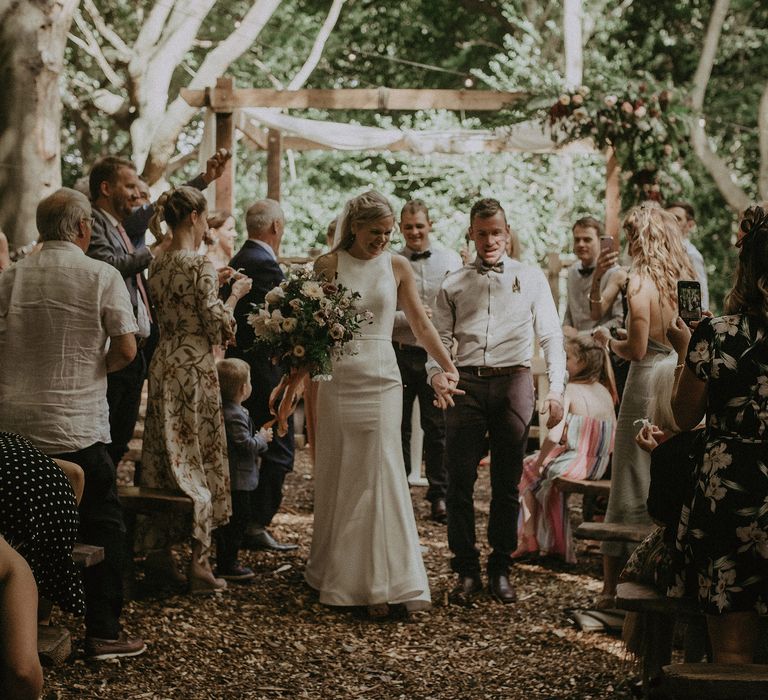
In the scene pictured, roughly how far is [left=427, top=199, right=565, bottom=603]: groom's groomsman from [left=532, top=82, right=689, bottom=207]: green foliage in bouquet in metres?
4.29

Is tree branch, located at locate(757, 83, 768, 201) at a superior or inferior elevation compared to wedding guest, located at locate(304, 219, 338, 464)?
superior

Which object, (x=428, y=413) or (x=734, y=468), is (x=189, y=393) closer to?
(x=428, y=413)

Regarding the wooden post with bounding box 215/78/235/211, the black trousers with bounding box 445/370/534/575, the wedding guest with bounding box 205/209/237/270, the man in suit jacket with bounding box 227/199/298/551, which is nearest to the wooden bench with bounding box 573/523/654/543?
the black trousers with bounding box 445/370/534/575

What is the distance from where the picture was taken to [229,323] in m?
5.65

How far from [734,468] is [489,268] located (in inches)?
109

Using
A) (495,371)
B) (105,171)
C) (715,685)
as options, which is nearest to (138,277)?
(105,171)

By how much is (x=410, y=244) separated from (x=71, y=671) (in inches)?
173

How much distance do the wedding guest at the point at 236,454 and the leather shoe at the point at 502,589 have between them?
52.5 inches

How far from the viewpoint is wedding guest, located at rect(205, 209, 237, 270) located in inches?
312

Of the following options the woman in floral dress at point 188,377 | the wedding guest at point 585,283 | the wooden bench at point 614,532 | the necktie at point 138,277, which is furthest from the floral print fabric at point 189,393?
the wedding guest at point 585,283

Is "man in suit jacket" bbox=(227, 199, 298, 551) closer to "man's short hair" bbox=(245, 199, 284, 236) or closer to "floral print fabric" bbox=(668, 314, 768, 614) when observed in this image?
"man's short hair" bbox=(245, 199, 284, 236)

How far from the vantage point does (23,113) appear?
8.49 meters

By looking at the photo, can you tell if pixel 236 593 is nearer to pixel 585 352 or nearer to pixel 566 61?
pixel 585 352

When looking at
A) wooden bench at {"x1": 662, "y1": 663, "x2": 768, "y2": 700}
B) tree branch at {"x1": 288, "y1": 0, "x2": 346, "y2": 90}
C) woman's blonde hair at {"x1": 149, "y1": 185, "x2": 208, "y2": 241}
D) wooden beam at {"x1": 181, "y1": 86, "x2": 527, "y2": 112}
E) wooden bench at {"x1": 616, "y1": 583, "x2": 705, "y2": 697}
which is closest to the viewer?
wooden bench at {"x1": 662, "y1": 663, "x2": 768, "y2": 700}
